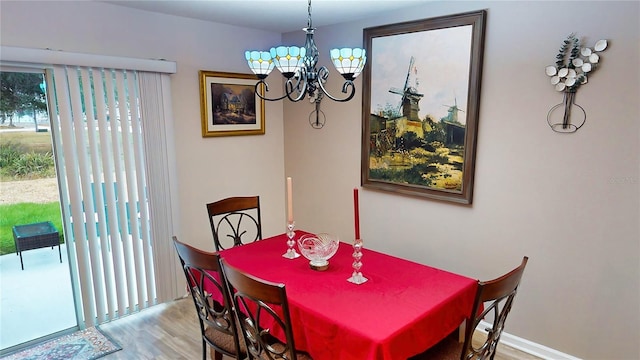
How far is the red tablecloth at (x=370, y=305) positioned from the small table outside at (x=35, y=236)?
150 cm

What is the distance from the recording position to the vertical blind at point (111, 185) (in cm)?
264

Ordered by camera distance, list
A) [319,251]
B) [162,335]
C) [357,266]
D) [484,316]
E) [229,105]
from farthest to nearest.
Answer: [229,105] < [162,335] < [319,251] < [357,266] < [484,316]

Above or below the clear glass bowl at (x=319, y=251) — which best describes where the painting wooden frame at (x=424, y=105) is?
above

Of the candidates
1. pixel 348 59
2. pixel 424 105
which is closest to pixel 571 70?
pixel 424 105

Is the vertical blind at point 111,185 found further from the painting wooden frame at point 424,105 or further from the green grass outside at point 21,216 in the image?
the painting wooden frame at point 424,105

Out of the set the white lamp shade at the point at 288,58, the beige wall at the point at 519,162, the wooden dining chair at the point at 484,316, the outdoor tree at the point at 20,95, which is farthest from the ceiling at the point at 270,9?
the wooden dining chair at the point at 484,316

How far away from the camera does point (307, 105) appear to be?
3.73 metres

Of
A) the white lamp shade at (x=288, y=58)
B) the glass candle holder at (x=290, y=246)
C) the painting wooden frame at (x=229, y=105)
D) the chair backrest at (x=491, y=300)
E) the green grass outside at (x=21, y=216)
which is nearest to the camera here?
the chair backrest at (x=491, y=300)

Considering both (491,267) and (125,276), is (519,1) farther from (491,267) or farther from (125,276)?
(125,276)

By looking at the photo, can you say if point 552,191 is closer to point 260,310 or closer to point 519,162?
point 519,162

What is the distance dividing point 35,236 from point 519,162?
3324mm

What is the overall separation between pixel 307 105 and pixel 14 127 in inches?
88.7

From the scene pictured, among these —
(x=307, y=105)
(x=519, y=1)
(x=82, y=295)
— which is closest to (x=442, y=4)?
(x=519, y=1)

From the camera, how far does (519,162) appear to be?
8.18 ft
